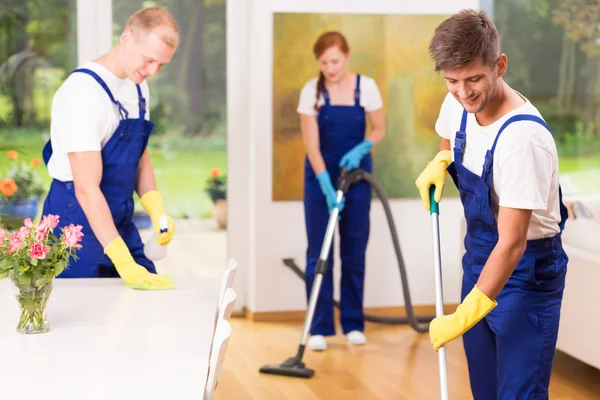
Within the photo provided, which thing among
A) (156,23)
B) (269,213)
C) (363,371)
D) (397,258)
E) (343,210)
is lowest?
(363,371)

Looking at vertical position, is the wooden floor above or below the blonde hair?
below

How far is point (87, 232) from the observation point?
2895 mm

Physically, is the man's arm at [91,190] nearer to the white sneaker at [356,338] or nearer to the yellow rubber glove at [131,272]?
the yellow rubber glove at [131,272]

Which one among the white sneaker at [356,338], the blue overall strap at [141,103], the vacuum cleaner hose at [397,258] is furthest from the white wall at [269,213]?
the blue overall strap at [141,103]

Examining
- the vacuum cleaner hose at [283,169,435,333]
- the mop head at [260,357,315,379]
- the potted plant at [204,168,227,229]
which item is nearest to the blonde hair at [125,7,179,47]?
the vacuum cleaner hose at [283,169,435,333]

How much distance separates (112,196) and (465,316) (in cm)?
135

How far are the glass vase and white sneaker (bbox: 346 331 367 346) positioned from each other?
252 cm

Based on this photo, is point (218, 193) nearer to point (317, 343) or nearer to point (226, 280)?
point (317, 343)

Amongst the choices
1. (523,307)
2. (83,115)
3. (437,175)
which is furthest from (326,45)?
(523,307)

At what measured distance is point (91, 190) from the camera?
2756 mm

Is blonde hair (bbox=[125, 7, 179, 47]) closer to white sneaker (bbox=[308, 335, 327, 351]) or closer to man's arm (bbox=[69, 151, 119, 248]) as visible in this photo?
man's arm (bbox=[69, 151, 119, 248])

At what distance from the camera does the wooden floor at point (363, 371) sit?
12.5 ft

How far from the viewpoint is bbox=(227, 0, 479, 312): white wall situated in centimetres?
498

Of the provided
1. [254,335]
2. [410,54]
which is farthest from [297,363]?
[410,54]
